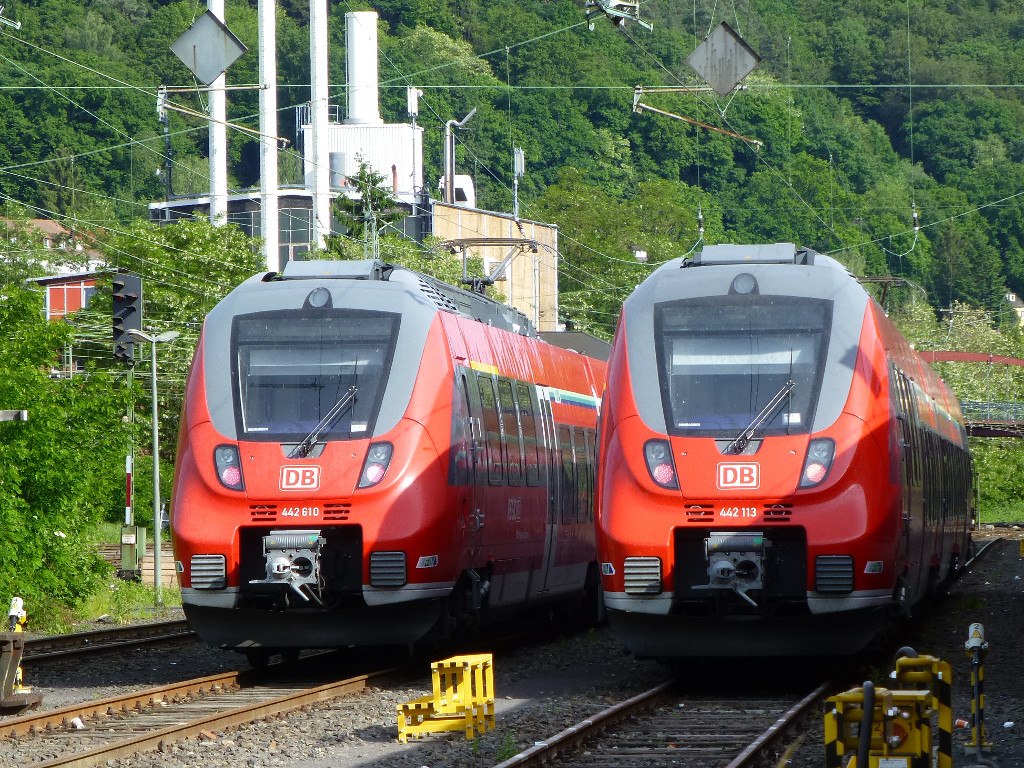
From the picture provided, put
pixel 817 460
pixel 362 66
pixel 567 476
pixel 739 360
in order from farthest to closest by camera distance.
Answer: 1. pixel 362 66
2. pixel 567 476
3. pixel 739 360
4. pixel 817 460

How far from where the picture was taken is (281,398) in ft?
47.1

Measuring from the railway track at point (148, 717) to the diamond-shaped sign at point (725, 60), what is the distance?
7311 millimetres

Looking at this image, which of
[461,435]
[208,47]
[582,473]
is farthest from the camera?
[582,473]

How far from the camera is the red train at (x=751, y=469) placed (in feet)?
42.7

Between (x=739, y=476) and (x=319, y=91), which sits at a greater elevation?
(x=319, y=91)

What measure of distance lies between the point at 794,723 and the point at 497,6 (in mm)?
94334

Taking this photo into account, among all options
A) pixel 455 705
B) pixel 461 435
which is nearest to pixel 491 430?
pixel 461 435

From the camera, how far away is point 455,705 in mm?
11945

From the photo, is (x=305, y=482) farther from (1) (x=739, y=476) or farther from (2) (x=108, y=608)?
(2) (x=108, y=608)

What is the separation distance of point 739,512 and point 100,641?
9.83m

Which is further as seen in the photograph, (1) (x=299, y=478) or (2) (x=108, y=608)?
(2) (x=108, y=608)

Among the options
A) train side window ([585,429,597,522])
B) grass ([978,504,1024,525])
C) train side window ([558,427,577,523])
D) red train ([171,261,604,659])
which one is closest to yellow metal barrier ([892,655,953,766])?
red train ([171,261,604,659])

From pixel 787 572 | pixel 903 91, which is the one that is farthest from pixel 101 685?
pixel 903 91

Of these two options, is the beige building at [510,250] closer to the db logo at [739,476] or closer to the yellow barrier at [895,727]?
the db logo at [739,476]
